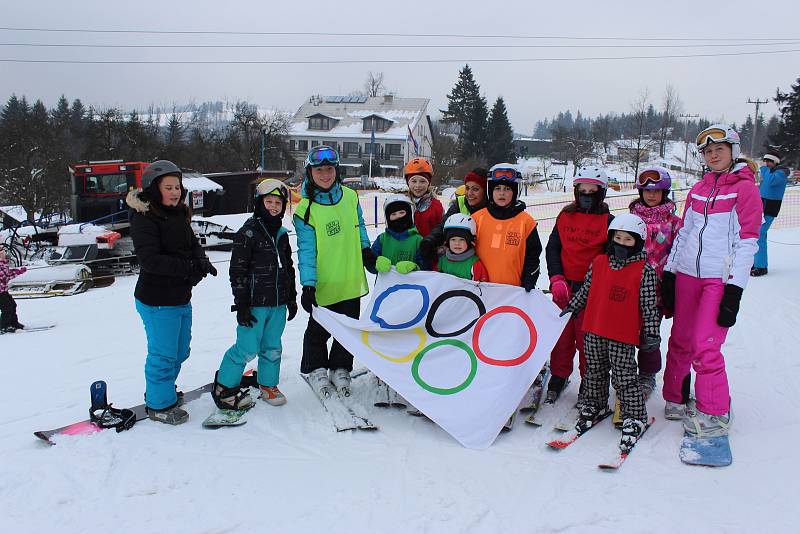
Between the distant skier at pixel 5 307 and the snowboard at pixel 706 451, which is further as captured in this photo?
the distant skier at pixel 5 307

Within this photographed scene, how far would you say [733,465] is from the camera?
12.0 ft

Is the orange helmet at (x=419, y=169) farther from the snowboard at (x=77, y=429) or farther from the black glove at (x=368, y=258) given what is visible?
the snowboard at (x=77, y=429)

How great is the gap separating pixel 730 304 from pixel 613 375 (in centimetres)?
94

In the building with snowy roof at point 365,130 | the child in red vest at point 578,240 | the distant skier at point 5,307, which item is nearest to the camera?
the child in red vest at point 578,240

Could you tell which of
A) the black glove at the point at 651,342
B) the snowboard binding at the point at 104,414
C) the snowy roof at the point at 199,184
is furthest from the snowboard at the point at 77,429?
the snowy roof at the point at 199,184

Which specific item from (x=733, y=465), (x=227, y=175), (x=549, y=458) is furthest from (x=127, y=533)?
(x=227, y=175)

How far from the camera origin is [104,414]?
423 centimetres

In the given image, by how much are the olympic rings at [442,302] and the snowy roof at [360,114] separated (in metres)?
50.8

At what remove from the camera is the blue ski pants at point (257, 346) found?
4.43m

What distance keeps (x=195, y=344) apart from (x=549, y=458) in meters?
4.60

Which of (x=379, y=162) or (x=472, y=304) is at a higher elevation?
(x=379, y=162)

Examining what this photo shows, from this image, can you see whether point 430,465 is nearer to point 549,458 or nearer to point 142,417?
point 549,458

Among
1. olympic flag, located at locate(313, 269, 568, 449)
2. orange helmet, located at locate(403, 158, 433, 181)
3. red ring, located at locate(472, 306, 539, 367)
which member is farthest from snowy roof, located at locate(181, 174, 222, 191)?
red ring, located at locate(472, 306, 539, 367)

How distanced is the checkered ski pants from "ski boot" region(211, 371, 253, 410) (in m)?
2.77
